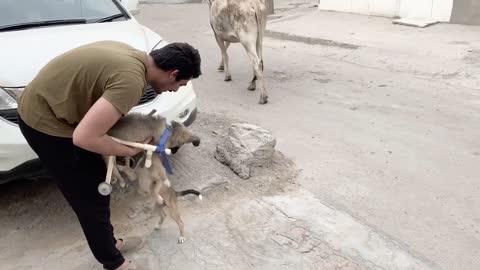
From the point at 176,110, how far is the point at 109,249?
137cm

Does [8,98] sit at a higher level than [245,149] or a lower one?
higher

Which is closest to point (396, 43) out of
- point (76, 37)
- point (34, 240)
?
point (76, 37)

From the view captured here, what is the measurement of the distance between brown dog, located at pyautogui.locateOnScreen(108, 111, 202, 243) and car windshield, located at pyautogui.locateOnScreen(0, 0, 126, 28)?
1.84 metres

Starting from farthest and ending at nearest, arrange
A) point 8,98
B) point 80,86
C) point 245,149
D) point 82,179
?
point 245,149
point 8,98
point 82,179
point 80,86

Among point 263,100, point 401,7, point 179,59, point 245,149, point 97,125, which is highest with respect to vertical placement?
point 179,59

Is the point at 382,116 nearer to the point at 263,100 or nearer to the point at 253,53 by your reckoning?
the point at 263,100

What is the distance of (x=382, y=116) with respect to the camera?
548cm

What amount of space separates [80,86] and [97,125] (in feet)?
0.85

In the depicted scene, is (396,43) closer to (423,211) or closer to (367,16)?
(367,16)

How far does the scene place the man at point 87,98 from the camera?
6.73 feet

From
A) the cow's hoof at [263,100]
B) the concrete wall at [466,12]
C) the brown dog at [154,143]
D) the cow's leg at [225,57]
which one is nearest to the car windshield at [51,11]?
the brown dog at [154,143]

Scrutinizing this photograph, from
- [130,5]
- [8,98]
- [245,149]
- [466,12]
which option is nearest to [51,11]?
[130,5]

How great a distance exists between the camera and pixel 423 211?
3557mm

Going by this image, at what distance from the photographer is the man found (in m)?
2.05
